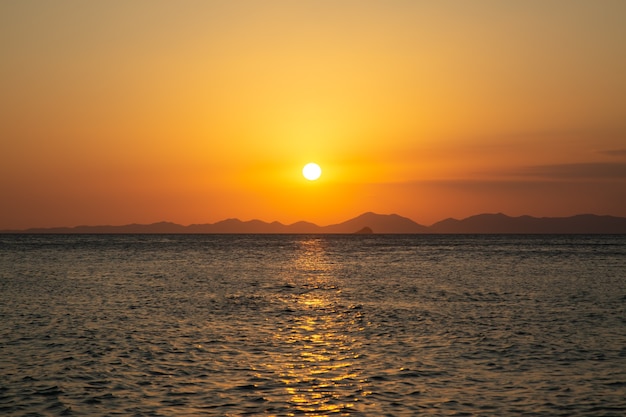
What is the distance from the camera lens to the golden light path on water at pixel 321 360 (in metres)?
21.3

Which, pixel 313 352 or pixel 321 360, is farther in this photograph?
pixel 313 352

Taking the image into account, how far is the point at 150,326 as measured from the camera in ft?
124

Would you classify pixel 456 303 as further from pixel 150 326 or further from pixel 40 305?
pixel 40 305

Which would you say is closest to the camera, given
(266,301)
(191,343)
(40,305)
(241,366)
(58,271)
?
(241,366)

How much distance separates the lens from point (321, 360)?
90.8ft

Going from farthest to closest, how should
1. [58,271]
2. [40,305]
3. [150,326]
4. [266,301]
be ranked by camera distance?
1. [58,271]
2. [266,301]
3. [40,305]
4. [150,326]

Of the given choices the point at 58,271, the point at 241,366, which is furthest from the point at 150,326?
the point at 58,271

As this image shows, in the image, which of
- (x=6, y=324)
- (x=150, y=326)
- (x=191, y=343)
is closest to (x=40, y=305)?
(x=6, y=324)

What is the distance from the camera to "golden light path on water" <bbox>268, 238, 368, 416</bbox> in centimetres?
2130

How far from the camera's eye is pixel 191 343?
105 ft

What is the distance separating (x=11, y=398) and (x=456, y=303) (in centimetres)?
3449

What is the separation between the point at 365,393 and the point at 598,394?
752 centimetres

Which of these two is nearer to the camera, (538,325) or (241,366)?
(241,366)

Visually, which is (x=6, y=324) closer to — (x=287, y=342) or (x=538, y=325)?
(x=287, y=342)
